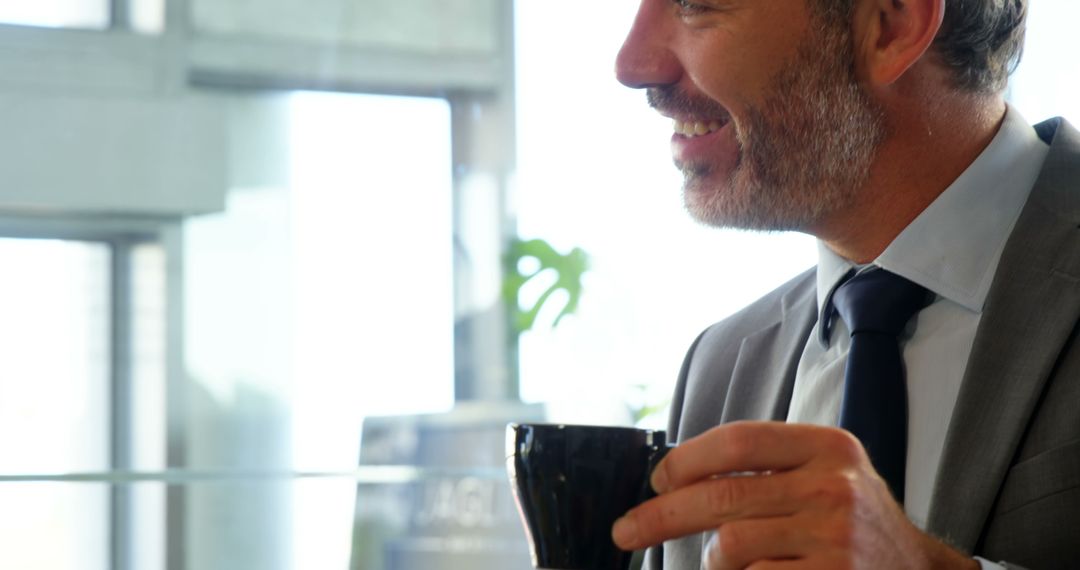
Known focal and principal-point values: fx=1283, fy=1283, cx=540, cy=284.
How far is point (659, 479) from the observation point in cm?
82

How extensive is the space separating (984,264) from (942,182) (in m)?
0.15

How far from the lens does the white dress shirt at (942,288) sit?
4.13ft

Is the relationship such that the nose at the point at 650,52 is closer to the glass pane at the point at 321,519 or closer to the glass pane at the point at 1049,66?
the glass pane at the point at 321,519

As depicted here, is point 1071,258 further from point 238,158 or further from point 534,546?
point 238,158

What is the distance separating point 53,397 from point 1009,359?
2.26 meters

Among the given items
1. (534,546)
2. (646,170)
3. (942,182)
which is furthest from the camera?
(646,170)

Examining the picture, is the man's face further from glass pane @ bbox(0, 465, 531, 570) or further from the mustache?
glass pane @ bbox(0, 465, 531, 570)

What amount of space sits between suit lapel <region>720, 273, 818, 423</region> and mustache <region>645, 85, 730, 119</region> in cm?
25

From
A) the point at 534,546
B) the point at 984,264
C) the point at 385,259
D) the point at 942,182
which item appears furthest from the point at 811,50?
the point at 385,259

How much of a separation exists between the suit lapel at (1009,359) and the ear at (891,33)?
0.84 ft

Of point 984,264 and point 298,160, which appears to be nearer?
point 984,264

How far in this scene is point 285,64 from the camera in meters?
3.18

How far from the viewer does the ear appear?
1.42 m

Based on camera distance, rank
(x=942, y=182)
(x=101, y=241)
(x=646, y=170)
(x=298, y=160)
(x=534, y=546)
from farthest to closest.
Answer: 1. (x=646, y=170)
2. (x=298, y=160)
3. (x=101, y=241)
4. (x=942, y=182)
5. (x=534, y=546)
